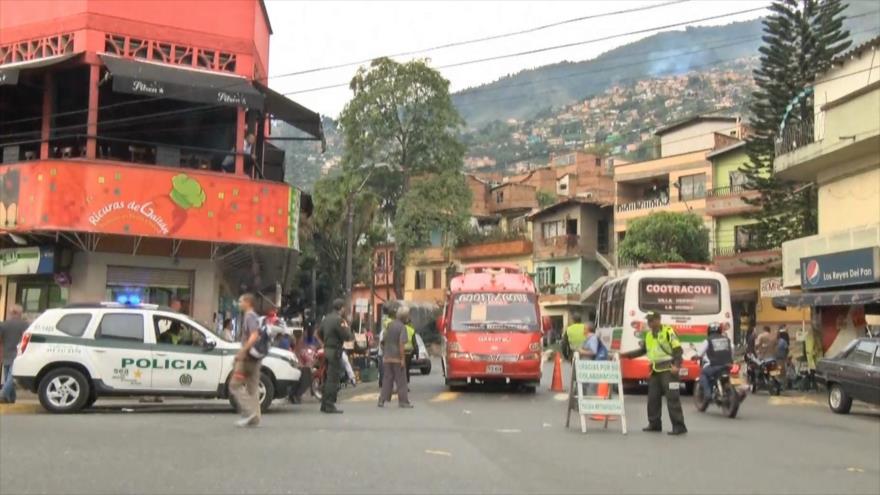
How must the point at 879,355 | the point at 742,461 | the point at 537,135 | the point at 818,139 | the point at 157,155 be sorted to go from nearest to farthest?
the point at 742,461
the point at 879,355
the point at 157,155
the point at 818,139
the point at 537,135

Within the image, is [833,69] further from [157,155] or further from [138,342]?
[138,342]

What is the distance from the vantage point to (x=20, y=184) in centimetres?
2147

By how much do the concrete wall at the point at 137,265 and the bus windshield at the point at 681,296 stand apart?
10736mm

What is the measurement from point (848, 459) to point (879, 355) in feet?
22.3

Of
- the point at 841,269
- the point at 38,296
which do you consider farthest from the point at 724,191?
the point at 38,296

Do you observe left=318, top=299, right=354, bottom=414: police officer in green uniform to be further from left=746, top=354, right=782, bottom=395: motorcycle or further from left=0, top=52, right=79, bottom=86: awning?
left=746, top=354, right=782, bottom=395: motorcycle

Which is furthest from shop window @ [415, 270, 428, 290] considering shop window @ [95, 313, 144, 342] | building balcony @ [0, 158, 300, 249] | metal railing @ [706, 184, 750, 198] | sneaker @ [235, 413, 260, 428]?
sneaker @ [235, 413, 260, 428]

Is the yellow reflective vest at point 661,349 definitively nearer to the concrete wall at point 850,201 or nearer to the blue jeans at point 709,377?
the blue jeans at point 709,377

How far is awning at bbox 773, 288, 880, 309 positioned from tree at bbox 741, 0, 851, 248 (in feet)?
Answer: 25.9

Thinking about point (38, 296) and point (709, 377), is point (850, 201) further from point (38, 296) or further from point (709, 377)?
point (38, 296)

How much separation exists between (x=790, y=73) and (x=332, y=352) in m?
23.1

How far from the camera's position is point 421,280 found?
241ft

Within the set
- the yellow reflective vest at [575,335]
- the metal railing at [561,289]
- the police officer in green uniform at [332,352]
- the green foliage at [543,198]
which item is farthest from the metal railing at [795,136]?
the green foliage at [543,198]

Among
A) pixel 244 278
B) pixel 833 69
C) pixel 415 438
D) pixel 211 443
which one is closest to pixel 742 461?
pixel 415 438
